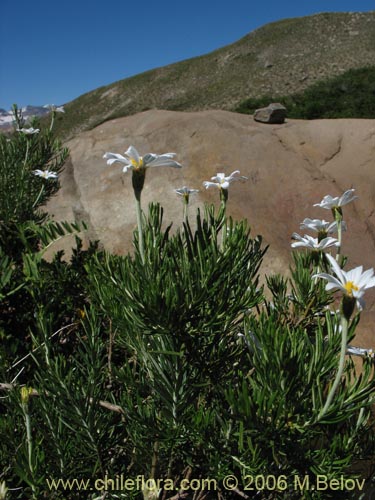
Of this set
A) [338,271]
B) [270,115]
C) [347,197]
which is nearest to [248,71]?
[270,115]

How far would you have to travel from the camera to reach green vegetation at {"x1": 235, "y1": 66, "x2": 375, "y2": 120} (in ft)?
60.5

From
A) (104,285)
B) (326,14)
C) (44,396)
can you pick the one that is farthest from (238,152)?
(326,14)

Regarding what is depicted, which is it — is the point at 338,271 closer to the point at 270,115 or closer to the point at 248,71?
the point at 270,115

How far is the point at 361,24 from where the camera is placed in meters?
41.7

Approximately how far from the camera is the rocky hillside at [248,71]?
34344 mm

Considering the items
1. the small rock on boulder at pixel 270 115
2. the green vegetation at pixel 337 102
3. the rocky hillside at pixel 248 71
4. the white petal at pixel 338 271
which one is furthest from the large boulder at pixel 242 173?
the rocky hillside at pixel 248 71

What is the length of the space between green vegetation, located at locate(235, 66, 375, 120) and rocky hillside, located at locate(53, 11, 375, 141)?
30.3ft

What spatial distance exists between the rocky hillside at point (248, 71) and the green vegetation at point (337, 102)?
9232 millimetres

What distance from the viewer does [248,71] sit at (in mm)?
38906

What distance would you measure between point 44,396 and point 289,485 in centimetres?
94

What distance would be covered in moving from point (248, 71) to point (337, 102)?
21198 mm

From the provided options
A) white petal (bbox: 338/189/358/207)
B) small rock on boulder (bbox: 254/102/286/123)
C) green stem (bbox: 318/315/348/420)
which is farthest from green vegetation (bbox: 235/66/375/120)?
green stem (bbox: 318/315/348/420)

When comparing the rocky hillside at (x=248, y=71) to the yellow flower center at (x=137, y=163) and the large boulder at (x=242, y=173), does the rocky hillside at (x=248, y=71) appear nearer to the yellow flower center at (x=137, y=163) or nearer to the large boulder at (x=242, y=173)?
the large boulder at (x=242, y=173)

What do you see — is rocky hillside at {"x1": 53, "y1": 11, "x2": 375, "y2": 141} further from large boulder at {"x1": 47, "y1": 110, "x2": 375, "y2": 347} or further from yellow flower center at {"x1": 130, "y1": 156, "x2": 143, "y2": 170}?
yellow flower center at {"x1": 130, "y1": 156, "x2": 143, "y2": 170}
